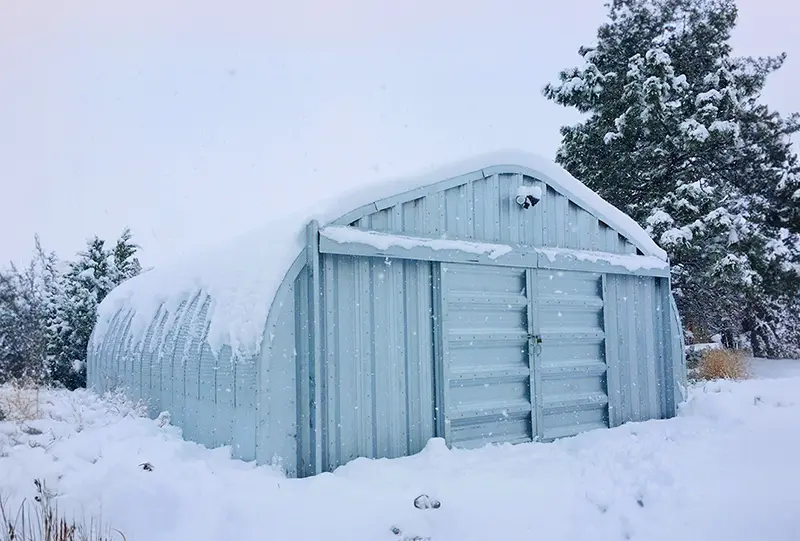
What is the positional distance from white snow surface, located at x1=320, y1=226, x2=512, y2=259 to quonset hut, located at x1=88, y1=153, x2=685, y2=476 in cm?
2

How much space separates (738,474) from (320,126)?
14323 mm

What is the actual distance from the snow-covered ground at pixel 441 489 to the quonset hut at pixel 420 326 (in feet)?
1.39

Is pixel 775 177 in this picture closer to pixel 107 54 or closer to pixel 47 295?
pixel 107 54

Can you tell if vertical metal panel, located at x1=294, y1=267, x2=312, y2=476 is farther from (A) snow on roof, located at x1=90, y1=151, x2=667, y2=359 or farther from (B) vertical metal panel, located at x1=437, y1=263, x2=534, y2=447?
(B) vertical metal panel, located at x1=437, y1=263, x2=534, y2=447

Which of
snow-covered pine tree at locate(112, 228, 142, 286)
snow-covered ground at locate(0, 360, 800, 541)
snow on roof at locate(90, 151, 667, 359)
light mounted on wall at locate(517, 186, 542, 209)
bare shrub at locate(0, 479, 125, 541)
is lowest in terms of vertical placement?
snow-covered ground at locate(0, 360, 800, 541)

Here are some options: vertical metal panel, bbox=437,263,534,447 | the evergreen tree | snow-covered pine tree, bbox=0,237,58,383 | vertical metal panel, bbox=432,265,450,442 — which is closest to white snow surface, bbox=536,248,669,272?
vertical metal panel, bbox=437,263,534,447

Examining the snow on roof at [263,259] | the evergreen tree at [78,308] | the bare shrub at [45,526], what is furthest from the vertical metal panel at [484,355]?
the evergreen tree at [78,308]

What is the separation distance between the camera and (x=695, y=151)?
1692cm

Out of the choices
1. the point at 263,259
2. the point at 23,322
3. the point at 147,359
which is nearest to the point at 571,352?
the point at 263,259

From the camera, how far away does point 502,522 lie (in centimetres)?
408

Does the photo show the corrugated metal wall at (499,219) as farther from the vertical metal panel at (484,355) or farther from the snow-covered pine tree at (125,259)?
the snow-covered pine tree at (125,259)

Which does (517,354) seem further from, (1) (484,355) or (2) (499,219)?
(2) (499,219)

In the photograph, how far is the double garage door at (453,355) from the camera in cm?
569

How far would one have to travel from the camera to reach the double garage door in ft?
18.7
